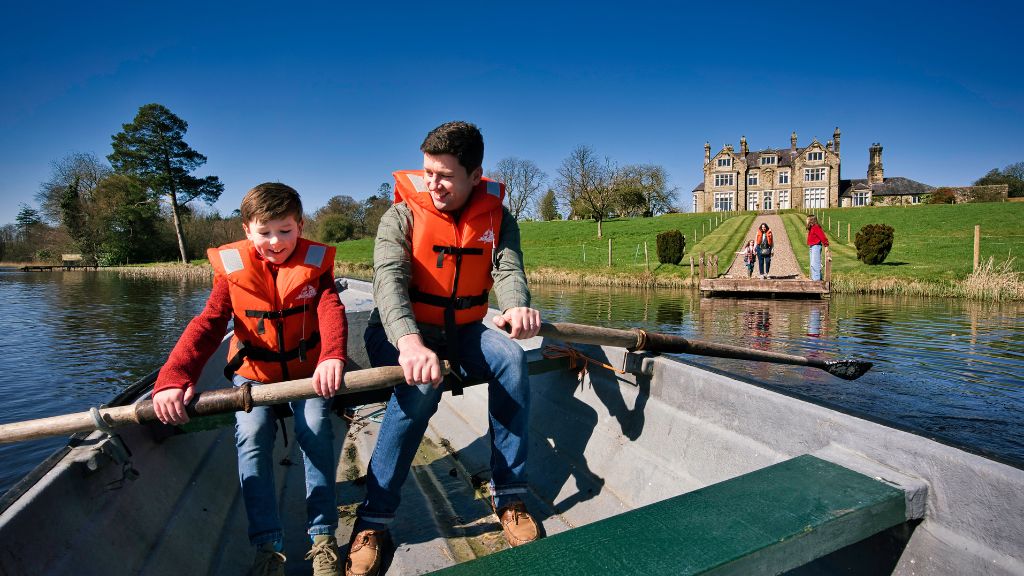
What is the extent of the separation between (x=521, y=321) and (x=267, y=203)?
3.95ft

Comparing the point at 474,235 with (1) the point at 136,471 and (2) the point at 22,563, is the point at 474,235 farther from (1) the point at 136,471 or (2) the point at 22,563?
(2) the point at 22,563

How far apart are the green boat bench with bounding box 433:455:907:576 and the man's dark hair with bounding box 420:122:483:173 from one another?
5.06ft

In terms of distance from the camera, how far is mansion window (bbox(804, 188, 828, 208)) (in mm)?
66875

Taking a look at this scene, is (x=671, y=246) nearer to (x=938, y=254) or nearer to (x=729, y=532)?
(x=938, y=254)

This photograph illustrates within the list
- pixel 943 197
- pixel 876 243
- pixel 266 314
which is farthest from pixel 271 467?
pixel 943 197

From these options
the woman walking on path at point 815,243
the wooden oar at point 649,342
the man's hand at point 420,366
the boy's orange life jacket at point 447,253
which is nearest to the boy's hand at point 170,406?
the man's hand at point 420,366

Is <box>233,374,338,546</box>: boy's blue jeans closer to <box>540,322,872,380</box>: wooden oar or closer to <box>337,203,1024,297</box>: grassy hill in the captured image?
<box>540,322,872,380</box>: wooden oar

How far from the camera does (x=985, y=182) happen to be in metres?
68.4

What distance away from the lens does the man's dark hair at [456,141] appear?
222 centimetres

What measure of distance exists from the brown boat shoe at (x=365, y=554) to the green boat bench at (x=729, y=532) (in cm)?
99

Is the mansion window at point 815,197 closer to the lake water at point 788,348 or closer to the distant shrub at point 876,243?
the distant shrub at point 876,243

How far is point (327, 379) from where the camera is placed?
1886mm

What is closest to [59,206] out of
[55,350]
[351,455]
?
[55,350]

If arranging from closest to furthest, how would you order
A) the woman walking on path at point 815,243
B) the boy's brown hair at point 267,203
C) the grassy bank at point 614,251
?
the boy's brown hair at point 267,203, the woman walking on path at point 815,243, the grassy bank at point 614,251
